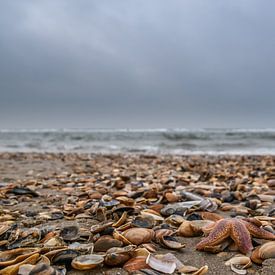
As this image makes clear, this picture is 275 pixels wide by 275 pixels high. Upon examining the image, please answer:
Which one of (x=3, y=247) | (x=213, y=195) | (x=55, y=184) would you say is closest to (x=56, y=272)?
(x=3, y=247)

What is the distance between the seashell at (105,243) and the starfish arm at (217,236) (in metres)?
0.48

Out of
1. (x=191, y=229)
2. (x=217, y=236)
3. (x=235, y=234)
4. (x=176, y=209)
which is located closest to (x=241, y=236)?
(x=235, y=234)

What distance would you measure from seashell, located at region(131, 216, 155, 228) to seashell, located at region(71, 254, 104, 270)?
0.59 meters

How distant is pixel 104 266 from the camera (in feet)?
5.45

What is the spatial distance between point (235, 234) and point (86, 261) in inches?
34.4

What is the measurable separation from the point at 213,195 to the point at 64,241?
2016 millimetres

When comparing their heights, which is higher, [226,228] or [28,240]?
[226,228]

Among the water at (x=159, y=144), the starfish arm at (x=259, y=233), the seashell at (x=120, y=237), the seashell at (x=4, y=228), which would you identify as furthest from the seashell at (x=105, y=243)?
the water at (x=159, y=144)

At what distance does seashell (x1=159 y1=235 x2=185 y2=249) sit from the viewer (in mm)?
1899

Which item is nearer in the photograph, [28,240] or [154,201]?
[28,240]

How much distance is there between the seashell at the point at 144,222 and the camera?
2227 mm

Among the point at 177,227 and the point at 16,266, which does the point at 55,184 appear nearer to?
the point at 177,227

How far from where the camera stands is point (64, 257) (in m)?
1.67

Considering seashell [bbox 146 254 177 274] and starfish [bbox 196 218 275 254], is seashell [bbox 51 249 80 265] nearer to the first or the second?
seashell [bbox 146 254 177 274]
